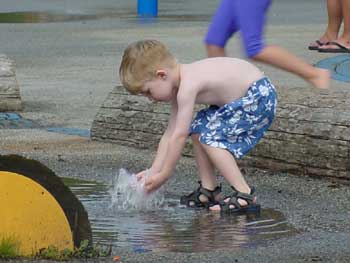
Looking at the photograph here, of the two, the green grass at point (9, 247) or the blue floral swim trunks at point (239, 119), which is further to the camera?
the blue floral swim trunks at point (239, 119)

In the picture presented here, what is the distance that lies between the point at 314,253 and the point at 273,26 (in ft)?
33.1

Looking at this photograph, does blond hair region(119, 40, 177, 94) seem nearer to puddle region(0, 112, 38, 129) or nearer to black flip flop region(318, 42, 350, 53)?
puddle region(0, 112, 38, 129)

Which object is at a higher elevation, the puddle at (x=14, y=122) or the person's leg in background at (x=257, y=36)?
the person's leg in background at (x=257, y=36)

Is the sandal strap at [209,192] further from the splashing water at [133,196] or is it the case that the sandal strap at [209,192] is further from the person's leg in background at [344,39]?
the person's leg in background at [344,39]

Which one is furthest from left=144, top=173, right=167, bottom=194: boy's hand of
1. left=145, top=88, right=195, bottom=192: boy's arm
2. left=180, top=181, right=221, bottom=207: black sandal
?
left=180, top=181, right=221, bottom=207: black sandal

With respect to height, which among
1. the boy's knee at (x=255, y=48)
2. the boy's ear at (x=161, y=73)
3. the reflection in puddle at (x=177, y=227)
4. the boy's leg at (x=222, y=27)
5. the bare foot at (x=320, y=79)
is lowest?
the reflection in puddle at (x=177, y=227)

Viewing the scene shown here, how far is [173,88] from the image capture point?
5.80 m

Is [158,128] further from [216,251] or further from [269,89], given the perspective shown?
[216,251]

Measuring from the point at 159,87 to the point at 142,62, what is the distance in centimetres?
17

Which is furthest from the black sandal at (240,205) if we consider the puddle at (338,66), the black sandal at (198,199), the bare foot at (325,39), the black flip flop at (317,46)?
the black flip flop at (317,46)

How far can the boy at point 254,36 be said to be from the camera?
579 centimetres

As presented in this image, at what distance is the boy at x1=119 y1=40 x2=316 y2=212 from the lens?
18.7ft

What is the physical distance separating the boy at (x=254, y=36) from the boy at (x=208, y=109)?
0.40ft

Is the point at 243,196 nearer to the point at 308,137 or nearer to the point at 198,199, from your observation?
the point at 198,199
